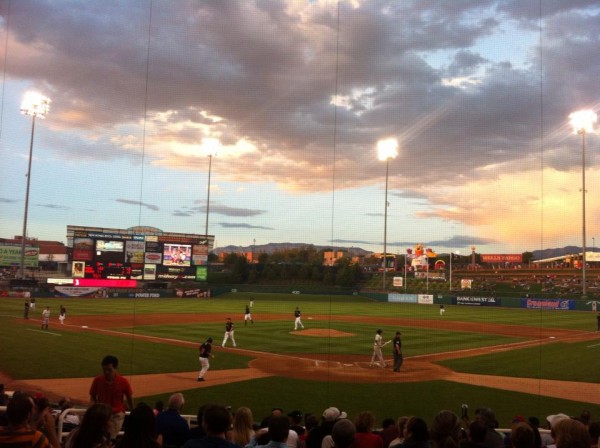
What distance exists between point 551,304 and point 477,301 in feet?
21.2

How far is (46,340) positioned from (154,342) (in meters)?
4.27

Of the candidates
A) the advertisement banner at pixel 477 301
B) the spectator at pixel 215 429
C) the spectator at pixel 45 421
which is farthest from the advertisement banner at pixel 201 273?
the spectator at pixel 215 429

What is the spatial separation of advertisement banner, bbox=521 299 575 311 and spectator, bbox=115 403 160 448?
4505cm

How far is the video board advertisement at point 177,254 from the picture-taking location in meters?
48.2

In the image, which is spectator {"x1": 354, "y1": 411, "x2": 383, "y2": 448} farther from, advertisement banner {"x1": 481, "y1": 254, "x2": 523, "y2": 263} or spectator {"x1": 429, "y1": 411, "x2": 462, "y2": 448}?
advertisement banner {"x1": 481, "y1": 254, "x2": 523, "y2": 263}

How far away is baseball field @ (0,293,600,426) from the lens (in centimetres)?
1223

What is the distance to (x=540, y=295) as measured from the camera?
152 feet

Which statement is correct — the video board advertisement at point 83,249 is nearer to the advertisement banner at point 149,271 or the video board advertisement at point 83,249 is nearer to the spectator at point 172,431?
the advertisement banner at point 149,271

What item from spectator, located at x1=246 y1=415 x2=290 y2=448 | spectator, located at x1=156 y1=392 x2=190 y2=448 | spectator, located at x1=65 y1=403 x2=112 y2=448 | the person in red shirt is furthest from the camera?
the person in red shirt

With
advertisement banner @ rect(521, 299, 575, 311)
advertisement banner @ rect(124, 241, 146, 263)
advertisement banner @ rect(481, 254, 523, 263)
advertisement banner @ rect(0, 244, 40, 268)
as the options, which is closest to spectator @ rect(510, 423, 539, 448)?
advertisement banner @ rect(521, 299, 575, 311)

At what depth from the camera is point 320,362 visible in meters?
17.3

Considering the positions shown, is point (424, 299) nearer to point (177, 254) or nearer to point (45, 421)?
point (177, 254)

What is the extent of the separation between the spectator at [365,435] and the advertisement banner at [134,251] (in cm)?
4395

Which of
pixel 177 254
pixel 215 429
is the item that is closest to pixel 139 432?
pixel 215 429
